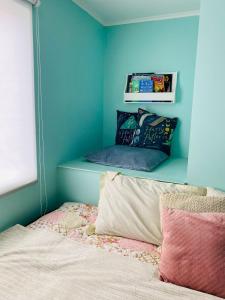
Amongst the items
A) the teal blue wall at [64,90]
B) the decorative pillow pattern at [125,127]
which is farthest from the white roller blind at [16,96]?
the decorative pillow pattern at [125,127]

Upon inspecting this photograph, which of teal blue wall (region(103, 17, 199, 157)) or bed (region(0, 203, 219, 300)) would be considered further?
teal blue wall (region(103, 17, 199, 157))

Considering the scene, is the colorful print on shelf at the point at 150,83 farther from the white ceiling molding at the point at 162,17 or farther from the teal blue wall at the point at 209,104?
the teal blue wall at the point at 209,104

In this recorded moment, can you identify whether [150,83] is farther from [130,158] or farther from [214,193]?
[214,193]

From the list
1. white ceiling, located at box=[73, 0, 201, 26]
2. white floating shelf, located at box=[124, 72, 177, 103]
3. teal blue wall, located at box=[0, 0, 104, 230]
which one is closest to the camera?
teal blue wall, located at box=[0, 0, 104, 230]

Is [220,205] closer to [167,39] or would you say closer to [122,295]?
[122,295]

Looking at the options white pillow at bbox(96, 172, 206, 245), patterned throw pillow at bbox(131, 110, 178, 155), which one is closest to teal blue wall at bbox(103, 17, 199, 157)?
patterned throw pillow at bbox(131, 110, 178, 155)

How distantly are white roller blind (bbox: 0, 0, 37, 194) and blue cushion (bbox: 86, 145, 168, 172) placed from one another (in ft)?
2.03

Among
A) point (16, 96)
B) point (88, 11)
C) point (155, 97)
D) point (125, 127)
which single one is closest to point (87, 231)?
point (16, 96)

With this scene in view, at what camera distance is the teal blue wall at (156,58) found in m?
2.43

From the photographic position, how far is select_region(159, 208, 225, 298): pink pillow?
111 cm

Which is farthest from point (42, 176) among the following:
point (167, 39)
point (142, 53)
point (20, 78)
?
point (167, 39)

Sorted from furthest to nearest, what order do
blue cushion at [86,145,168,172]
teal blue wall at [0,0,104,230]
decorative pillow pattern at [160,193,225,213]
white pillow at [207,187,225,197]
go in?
blue cushion at [86,145,168,172] → teal blue wall at [0,0,104,230] → white pillow at [207,187,225,197] → decorative pillow pattern at [160,193,225,213]

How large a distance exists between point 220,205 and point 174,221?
301 millimetres

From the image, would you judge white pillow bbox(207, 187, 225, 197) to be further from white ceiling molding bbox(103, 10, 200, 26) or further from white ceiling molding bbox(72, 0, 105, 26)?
white ceiling molding bbox(72, 0, 105, 26)
